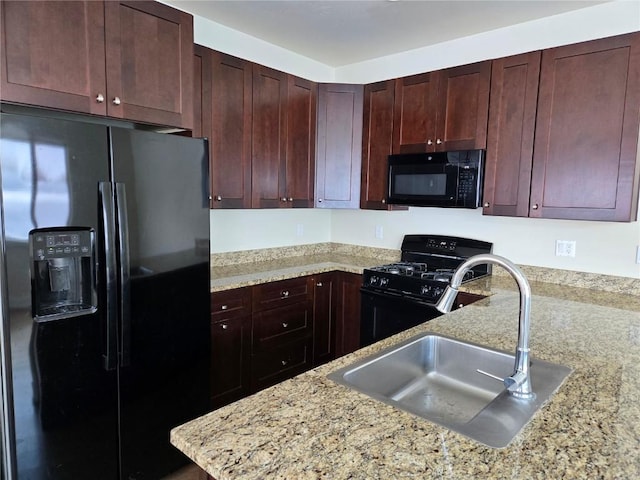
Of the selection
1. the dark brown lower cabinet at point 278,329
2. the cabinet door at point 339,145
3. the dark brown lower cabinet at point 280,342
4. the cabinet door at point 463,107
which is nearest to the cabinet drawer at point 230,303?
the dark brown lower cabinet at point 278,329

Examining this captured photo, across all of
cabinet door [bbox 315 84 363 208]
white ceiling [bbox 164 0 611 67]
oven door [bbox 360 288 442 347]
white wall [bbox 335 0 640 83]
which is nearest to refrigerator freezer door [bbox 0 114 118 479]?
white ceiling [bbox 164 0 611 67]

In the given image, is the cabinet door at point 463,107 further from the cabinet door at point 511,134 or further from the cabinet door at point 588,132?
the cabinet door at point 588,132

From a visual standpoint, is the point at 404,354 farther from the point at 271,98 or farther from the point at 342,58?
the point at 342,58

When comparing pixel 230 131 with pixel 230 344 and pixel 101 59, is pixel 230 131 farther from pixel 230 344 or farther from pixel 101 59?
pixel 230 344

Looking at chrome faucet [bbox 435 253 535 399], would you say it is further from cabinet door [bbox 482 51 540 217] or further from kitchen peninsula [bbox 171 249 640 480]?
cabinet door [bbox 482 51 540 217]

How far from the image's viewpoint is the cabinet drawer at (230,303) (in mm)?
2344

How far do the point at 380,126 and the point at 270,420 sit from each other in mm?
2582

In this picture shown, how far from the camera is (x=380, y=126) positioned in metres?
3.10

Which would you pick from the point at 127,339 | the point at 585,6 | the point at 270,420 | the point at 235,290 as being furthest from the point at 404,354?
the point at 585,6

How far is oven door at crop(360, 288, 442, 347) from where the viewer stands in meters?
2.60

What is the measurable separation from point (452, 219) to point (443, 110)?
0.83 m

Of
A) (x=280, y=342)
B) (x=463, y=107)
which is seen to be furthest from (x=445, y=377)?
(x=463, y=107)

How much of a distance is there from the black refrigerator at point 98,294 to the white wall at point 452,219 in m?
1.07

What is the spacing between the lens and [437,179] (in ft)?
9.09
